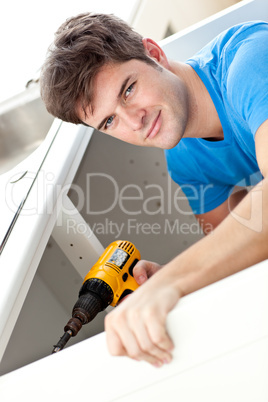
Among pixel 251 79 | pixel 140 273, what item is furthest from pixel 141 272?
pixel 251 79

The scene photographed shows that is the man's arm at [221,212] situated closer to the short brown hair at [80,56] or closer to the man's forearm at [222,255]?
the short brown hair at [80,56]

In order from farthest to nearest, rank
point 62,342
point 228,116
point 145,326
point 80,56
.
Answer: point 228,116
point 80,56
point 62,342
point 145,326

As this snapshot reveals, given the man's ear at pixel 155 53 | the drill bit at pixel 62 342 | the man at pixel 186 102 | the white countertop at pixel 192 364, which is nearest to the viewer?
the white countertop at pixel 192 364

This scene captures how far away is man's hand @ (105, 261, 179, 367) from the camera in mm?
543

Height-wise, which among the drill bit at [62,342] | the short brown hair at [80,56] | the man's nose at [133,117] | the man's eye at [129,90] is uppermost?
the short brown hair at [80,56]

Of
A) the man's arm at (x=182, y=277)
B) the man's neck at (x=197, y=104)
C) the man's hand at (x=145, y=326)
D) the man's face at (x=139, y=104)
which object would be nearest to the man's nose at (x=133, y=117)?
the man's face at (x=139, y=104)

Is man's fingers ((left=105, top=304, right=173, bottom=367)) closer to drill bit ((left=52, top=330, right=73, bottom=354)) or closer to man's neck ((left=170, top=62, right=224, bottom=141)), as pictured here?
drill bit ((left=52, top=330, right=73, bottom=354))

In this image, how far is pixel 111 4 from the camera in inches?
69.6

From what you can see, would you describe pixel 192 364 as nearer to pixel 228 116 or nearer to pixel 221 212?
pixel 228 116

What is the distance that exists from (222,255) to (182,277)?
0.21ft

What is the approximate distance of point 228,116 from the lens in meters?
1.09

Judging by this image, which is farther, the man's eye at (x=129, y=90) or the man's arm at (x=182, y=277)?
the man's eye at (x=129, y=90)

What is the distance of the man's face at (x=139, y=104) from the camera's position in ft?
3.26

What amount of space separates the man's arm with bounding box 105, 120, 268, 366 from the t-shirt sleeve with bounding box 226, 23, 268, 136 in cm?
23
